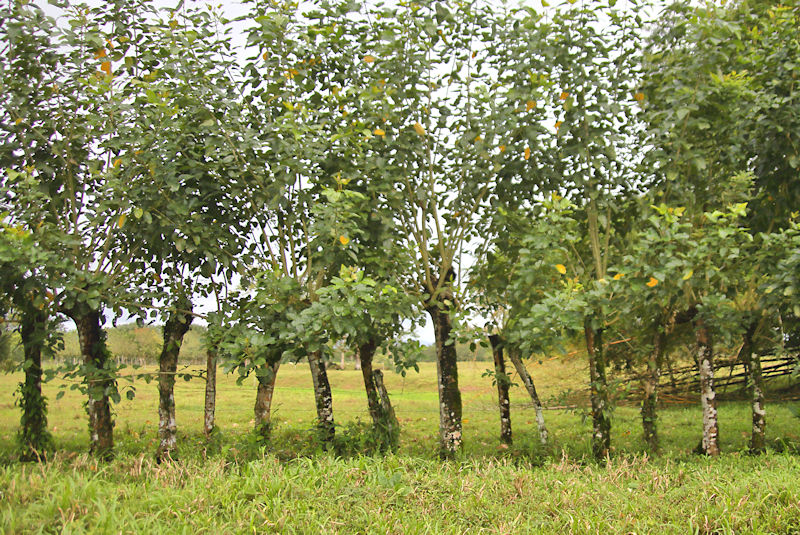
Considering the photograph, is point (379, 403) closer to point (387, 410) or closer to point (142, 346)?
point (387, 410)

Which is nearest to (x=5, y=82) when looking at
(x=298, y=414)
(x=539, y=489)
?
(x=298, y=414)

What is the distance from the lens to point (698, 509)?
4699mm

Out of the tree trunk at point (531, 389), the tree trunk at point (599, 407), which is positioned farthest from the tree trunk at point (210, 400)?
the tree trunk at point (599, 407)

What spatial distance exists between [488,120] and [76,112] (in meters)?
5.77

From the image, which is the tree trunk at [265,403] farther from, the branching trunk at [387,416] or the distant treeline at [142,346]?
the branching trunk at [387,416]

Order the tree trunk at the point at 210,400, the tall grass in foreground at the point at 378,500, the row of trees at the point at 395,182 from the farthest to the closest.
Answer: the tree trunk at the point at 210,400
the row of trees at the point at 395,182
the tall grass in foreground at the point at 378,500

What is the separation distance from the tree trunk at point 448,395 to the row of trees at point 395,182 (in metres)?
0.03

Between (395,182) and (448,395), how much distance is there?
3.00 m

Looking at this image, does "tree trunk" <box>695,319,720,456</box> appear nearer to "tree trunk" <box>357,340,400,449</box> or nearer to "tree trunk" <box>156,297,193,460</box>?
"tree trunk" <box>357,340,400,449</box>

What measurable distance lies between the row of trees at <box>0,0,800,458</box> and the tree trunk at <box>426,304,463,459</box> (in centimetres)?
3

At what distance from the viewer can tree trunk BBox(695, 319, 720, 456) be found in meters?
8.05

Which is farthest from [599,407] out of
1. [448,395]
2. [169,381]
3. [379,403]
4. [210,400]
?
[169,381]

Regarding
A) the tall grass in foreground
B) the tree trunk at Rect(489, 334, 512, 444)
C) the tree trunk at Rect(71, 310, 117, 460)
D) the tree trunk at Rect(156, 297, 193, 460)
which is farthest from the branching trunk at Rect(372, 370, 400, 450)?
the tree trunk at Rect(71, 310, 117, 460)

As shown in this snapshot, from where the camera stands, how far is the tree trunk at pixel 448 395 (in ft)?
26.1
